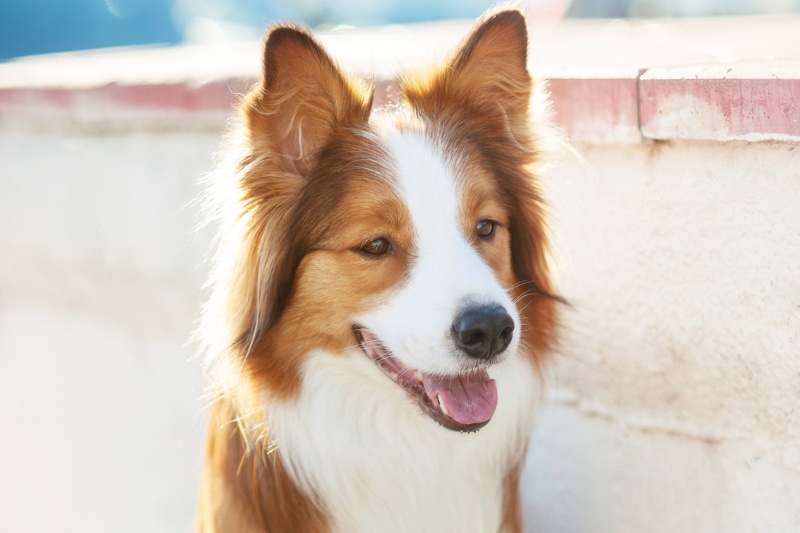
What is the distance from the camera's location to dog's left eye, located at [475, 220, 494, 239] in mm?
2791

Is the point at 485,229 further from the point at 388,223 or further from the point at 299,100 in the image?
the point at 299,100

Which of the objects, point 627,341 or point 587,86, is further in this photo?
point 627,341

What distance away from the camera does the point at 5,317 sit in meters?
6.51

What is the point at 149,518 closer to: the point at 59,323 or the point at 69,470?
the point at 69,470

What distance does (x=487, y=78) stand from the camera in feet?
9.74

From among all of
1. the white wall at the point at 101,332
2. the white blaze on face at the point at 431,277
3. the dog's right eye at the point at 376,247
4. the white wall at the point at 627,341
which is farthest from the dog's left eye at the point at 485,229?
the white wall at the point at 101,332

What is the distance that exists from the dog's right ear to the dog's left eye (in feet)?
1.67

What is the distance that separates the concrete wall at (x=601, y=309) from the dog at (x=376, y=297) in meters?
0.36

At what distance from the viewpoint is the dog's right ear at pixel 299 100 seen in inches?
99.1

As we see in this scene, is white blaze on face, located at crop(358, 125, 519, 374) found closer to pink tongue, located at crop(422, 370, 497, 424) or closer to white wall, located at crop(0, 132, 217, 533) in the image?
pink tongue, located at crop(422, 370, 497, 424)

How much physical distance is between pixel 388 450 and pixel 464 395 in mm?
388

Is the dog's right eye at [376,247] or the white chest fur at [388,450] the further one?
the white chest fur at [388,450]

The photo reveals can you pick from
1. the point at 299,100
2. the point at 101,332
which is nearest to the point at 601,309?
the point at 299,100

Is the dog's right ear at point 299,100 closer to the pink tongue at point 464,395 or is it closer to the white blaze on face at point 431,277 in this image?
the white blaze on face at point 431,277
